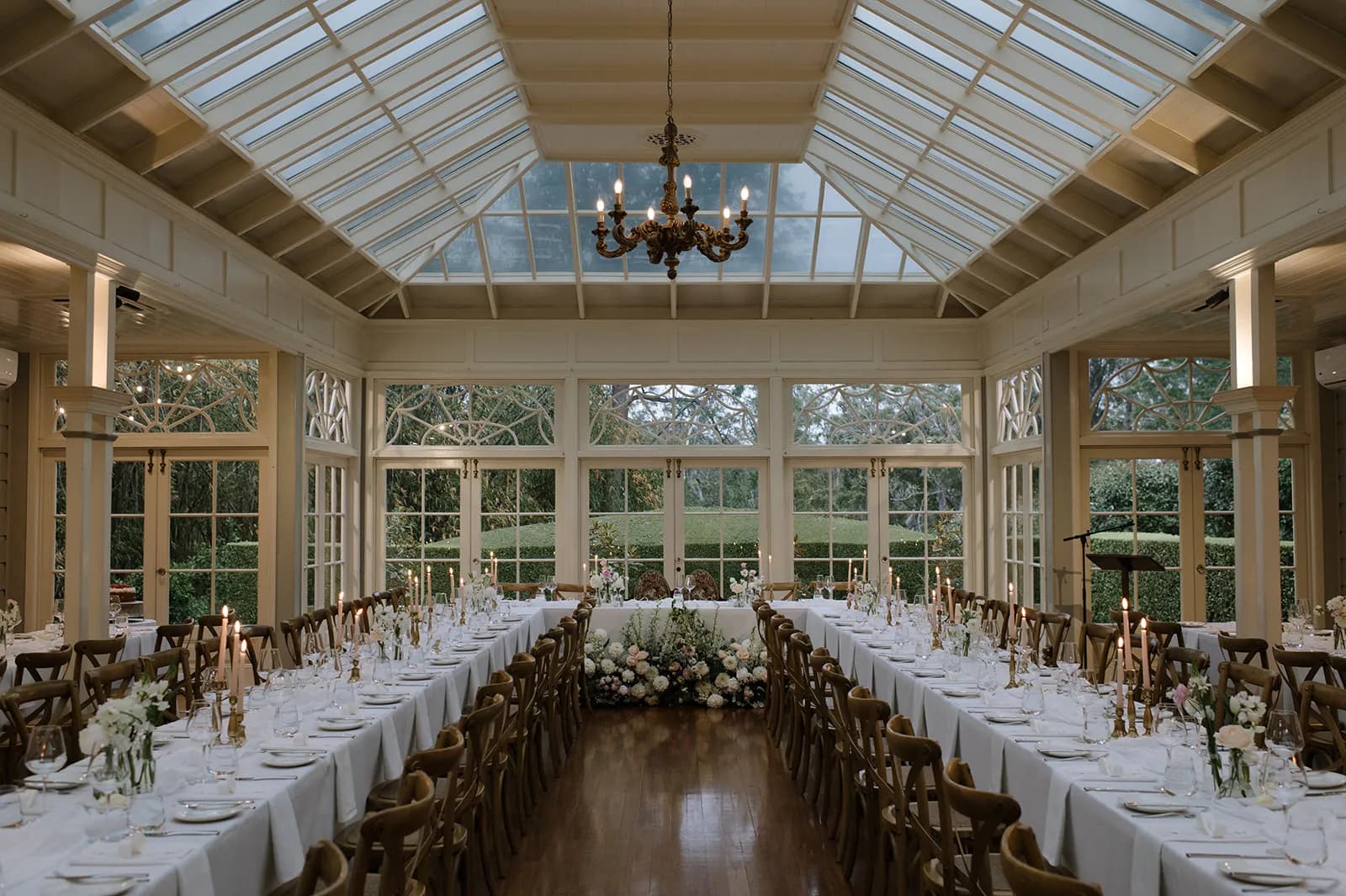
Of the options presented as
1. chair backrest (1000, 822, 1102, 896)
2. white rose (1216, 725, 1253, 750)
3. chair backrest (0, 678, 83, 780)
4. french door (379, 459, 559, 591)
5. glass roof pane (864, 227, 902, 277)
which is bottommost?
chair backrest (0, 678, 83, 780)

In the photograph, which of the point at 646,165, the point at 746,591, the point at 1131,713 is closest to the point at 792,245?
the point at 646,165

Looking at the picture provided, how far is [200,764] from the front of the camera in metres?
3.94

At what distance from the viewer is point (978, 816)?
122 inches

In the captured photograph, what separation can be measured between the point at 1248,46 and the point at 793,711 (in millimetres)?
4925

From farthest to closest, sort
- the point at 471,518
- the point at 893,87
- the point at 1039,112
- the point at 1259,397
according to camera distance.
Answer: the point at 471,518, the point at 893,87, the point at 1039,112, the point at 1259,397

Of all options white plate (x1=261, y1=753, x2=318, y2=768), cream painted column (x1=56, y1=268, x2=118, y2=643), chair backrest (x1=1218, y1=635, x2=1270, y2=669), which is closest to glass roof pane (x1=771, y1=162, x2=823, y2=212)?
chair backrest (x1=1218, y1=635, x2=1270, y2=669)

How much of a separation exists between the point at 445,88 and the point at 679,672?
5.45m

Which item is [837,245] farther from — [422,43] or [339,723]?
[339,723]

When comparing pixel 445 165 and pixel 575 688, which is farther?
pixel 445 165

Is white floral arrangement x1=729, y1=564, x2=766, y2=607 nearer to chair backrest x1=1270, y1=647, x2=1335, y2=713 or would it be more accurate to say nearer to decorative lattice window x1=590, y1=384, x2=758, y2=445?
decorative lattice window x1=590, y1=384, x2=758, y2=445

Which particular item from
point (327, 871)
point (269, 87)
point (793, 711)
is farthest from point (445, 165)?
point (327, 871)

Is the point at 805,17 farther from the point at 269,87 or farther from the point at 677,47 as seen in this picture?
the point at 269,87

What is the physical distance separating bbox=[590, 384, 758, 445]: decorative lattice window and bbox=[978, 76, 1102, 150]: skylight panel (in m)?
Answer: 5.66

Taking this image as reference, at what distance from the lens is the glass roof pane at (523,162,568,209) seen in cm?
1120
